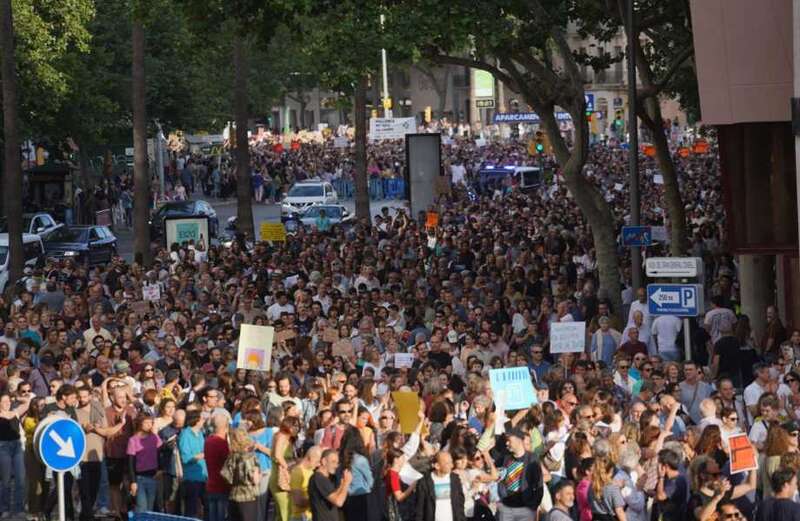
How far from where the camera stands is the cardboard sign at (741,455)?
13656mm

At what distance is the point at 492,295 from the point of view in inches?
1025

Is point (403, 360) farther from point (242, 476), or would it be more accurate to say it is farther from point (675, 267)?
point (242, 476)

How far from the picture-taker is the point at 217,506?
15469 millimetres

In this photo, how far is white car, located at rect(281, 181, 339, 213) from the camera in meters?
56.9

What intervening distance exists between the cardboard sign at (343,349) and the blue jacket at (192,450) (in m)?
5.46

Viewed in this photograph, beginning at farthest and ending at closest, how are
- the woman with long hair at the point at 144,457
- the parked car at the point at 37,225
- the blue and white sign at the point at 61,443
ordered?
the parked car at the point at 37,225
the woman with long hair at the point at 144,457
the blue and white sign at the point at 61,443

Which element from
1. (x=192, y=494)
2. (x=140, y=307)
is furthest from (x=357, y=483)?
(x=140, y=307)

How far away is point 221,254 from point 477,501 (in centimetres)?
2047

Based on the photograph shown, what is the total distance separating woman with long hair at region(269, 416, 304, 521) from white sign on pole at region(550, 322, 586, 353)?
20.3 feet

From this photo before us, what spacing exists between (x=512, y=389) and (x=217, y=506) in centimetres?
268

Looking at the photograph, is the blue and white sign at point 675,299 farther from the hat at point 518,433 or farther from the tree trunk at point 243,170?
the tree trunk at point 243,170

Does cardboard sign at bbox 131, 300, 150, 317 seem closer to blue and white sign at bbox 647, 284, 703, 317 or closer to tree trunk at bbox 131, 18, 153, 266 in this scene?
blue and white sign at bbox 647, 284, 703, 317

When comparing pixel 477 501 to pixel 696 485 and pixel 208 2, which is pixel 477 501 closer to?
pixel 696 485

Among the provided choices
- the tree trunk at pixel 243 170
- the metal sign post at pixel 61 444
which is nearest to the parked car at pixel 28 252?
the tree trunk at pixel 243 170
